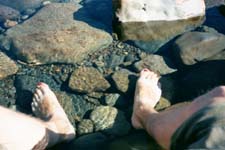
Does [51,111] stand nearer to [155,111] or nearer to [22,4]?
[155,111]

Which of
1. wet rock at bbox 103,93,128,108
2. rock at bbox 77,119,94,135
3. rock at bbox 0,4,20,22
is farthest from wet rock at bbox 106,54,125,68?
rock at bbox 0,4,20,22

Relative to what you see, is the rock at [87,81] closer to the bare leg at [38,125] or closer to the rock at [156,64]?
the bare leg at [38,125]

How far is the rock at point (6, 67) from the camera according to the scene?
16.3ft

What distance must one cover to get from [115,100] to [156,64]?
763mm

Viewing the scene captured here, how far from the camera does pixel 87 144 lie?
13.6 ft

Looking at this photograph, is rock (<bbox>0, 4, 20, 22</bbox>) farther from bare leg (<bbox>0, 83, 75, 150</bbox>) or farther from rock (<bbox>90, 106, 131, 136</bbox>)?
rock (<bbox>90, 106, 131, 136</bbox>)

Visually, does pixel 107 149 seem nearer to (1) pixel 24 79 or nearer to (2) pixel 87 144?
(2) pixel 87 144

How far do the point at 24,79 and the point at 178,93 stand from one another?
1.75 meters

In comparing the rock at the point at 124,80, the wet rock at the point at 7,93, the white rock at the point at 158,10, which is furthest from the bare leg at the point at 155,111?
the wet rock at the point at 7,93

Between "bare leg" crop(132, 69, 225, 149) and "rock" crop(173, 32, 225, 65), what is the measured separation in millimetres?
435

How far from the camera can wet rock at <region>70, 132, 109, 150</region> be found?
4.13m

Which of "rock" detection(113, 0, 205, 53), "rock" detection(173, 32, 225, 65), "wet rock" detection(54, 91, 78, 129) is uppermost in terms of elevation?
"rock" detection(113, 0, 205, 53)

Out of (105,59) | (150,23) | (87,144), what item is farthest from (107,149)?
(150,23)

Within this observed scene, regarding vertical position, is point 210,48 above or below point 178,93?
above
